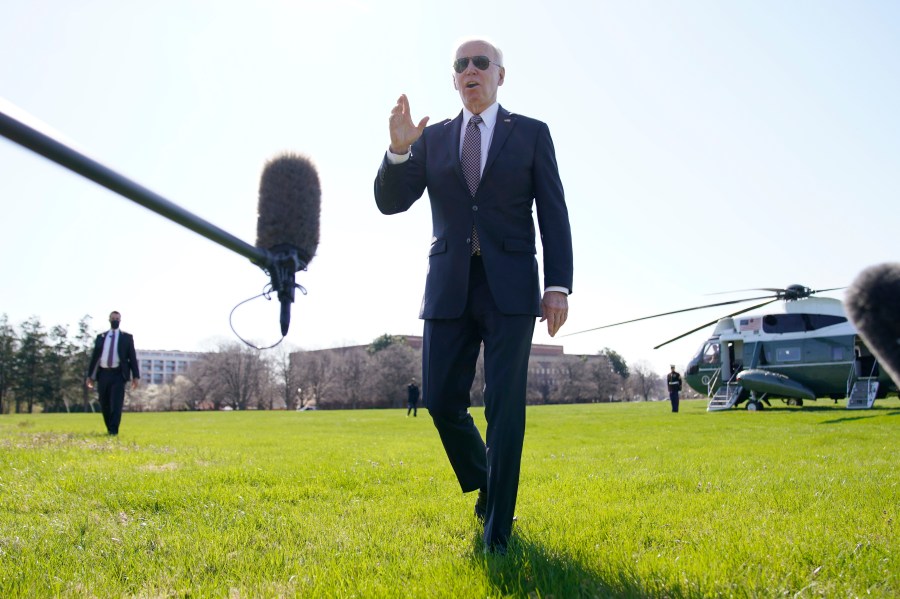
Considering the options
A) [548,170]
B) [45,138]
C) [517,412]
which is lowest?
[517,412]

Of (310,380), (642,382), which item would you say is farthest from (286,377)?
(642,382)

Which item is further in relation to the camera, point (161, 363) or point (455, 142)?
point (161, 363)

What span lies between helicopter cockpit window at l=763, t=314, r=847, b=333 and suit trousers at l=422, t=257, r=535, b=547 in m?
23.9

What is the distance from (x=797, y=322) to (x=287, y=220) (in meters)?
25.4

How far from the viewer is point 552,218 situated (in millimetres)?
3781

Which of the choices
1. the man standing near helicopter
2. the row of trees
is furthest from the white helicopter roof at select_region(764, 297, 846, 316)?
the row of trees

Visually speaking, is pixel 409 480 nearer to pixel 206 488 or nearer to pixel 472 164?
pixel 206 488

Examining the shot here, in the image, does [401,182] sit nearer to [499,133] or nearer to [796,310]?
[499,133]

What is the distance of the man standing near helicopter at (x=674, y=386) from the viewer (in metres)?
29.0

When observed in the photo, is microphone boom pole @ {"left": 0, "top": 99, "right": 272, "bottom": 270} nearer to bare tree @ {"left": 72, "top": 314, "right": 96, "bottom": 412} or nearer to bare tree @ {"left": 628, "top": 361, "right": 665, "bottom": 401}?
bare tree @ {"left": 72, "top": 314, "right": 96, "bottom": 412}

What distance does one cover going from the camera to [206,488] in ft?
17.5

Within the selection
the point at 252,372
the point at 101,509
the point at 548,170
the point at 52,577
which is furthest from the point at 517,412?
the point at 252,372

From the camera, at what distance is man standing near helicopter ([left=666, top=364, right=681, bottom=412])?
1141 inches

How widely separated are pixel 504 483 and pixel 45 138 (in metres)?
2.64
